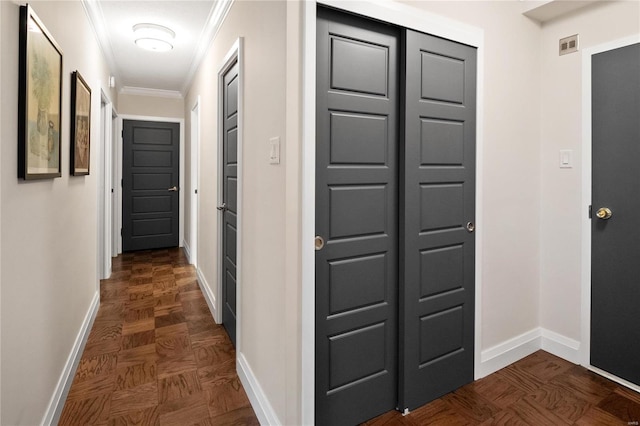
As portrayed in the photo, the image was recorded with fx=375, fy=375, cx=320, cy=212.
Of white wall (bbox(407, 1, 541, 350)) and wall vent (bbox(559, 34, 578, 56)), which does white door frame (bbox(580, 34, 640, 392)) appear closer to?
wall vent (bbox(559, 34, 578, 56))

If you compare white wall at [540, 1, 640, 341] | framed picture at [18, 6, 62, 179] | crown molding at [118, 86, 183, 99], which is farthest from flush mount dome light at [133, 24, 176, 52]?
white wall at [540, 1, 640, 341]

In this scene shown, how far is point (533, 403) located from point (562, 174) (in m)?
1.40

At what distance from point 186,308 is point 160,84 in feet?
11.2

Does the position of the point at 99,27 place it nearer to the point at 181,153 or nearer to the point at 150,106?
the point at 150,106

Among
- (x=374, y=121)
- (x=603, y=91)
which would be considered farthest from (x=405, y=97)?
(x=603, y=91)

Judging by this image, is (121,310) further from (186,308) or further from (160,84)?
(160,84)

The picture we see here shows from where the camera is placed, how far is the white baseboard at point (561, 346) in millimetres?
2393

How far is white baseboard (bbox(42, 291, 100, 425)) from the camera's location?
176cm

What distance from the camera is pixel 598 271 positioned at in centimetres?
227

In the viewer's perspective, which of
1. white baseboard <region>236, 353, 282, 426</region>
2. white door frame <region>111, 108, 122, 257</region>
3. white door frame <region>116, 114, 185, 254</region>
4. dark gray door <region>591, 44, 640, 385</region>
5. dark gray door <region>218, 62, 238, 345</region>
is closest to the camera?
white baseboard <region>236, 353, 282, 426</region>

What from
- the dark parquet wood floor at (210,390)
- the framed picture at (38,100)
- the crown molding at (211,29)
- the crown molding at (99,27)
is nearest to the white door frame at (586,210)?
the dark parquet wood floor at (210,390)

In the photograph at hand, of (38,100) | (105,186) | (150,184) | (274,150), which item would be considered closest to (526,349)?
(274,150)

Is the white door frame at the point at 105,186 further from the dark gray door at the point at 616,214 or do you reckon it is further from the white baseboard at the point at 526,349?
the dark gray door at the point at 616,214

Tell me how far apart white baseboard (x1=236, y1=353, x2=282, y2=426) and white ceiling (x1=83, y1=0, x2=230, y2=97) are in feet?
7.73
